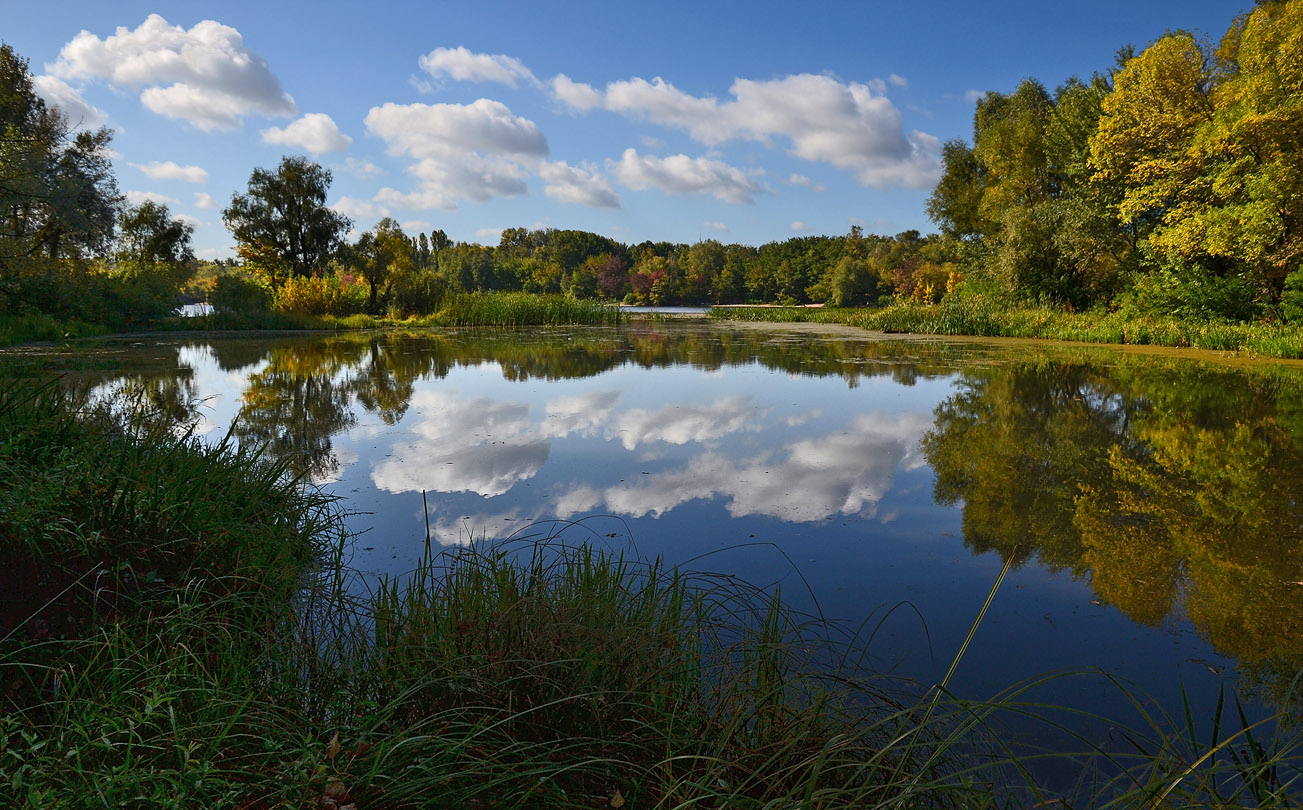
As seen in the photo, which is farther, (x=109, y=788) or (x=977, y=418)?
(x=977, y=418)

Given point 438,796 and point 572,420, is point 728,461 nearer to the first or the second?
point 572,420

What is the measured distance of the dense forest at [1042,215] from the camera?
1501 centimetres

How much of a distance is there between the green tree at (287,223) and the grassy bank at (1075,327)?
22.2 metres

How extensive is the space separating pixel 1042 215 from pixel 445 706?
24.9 m

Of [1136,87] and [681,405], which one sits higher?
[1136,87]

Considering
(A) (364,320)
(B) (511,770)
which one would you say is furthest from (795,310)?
A: (B) (511,770)

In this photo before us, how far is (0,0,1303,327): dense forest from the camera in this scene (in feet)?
49.2

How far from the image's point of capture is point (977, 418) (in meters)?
7.35

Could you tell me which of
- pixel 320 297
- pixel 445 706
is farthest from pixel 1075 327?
pixel 320 297

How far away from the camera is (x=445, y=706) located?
1916 mm

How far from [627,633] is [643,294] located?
64660mm

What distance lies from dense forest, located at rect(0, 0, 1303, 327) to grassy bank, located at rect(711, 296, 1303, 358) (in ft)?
A: 2.34

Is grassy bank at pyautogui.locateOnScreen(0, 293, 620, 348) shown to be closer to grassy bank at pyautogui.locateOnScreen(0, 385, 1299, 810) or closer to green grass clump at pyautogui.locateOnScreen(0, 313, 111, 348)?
green grass clump at pyautogui.locateOnScreen(0, 313, 111, 348)

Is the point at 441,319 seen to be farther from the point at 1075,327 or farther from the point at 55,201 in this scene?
the point at 1075,327
